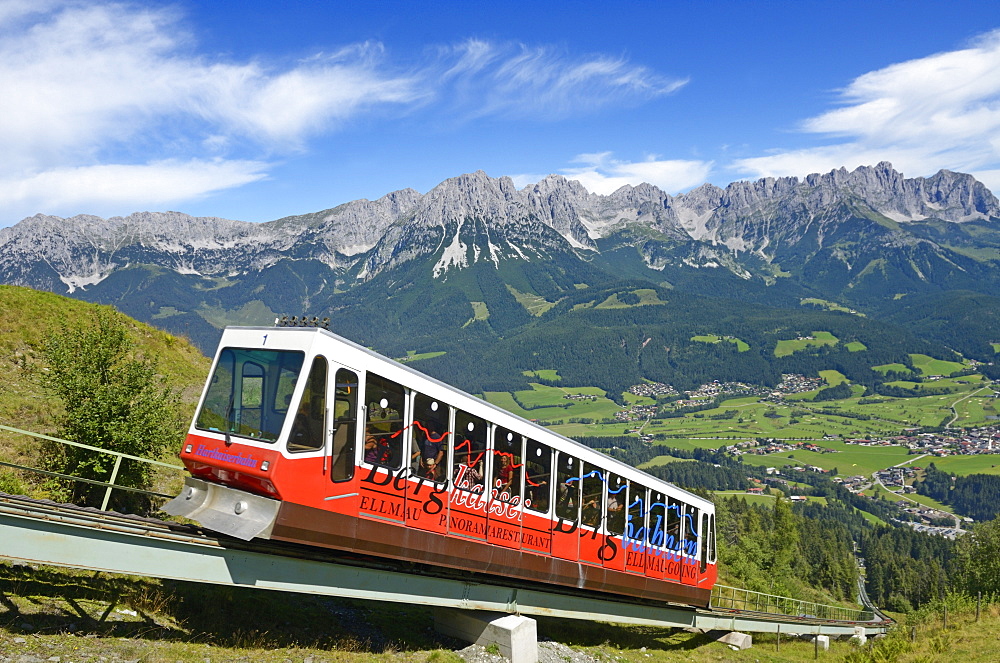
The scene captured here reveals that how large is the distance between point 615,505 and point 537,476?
130 inches

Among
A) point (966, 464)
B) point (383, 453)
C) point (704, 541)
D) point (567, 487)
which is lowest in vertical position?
point (966, 464)

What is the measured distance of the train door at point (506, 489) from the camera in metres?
13.3

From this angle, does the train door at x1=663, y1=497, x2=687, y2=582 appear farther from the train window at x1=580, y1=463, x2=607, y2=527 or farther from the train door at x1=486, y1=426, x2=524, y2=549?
the train door at x1=486, y1=426, x2=524, y2=549

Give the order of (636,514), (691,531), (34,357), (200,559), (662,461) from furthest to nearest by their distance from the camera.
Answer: (662,461), (34,357), (691,531), (636,514), (200,559)

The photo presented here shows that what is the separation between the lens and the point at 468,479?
12797mm

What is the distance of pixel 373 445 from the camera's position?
36.5 feet

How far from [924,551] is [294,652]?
13578 cm

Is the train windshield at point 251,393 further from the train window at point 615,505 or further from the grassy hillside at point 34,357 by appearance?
the train window at point 615,505

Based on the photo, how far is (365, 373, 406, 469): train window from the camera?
437 inches

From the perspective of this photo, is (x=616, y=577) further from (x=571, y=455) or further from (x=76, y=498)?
(x=76, y=498)

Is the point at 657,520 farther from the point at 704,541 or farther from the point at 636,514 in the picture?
the point at 704,541

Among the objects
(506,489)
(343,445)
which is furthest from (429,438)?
(506,489)

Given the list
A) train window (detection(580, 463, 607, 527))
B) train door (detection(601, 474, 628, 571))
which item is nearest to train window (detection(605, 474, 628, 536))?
train door (detection(601, 474, 628, 571))

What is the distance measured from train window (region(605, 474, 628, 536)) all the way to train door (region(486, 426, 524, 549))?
3.35 meters
